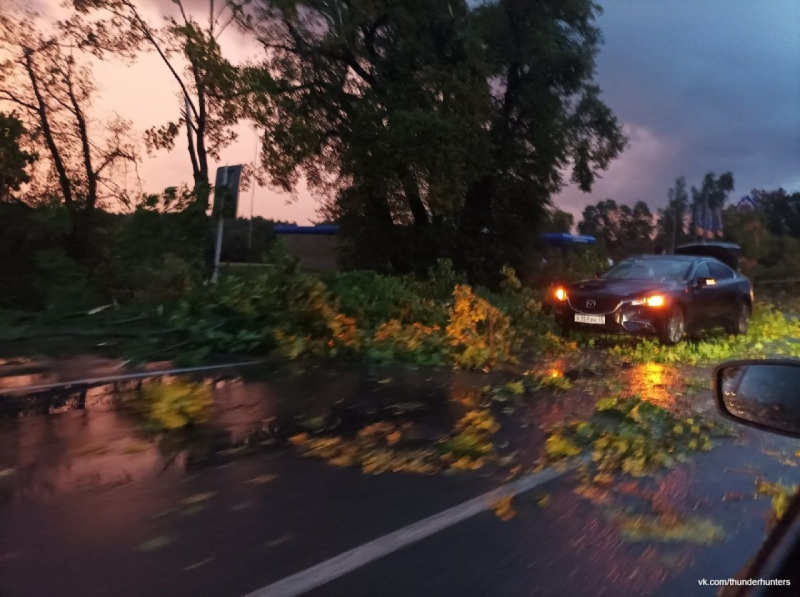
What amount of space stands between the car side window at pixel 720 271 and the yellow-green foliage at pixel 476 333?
457 cm

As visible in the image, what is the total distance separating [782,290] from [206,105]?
21.5 meters

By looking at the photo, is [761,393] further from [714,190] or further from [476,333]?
[714,190]

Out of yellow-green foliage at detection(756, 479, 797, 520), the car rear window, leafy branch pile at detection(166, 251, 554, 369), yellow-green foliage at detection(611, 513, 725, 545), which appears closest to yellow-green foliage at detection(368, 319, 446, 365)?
leafy branch pile at detection(166, 251, 554, 369)

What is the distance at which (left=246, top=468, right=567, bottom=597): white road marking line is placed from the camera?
3.29 meters

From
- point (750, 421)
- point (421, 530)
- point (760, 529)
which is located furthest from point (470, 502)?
point (750, 421)

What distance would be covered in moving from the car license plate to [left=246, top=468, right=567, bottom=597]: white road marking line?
744cm

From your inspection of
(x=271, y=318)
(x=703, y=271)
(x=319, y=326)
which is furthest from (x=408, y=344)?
(x=703, y=271)

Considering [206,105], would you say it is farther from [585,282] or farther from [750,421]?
[750,421]

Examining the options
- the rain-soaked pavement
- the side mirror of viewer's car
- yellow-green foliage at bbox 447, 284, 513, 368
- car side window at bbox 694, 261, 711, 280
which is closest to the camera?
the side mirror of viewer's car

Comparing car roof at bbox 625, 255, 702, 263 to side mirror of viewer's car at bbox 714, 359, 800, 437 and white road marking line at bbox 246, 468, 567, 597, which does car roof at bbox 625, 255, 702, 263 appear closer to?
white road marking line at bbox 246, 468, 567, 597

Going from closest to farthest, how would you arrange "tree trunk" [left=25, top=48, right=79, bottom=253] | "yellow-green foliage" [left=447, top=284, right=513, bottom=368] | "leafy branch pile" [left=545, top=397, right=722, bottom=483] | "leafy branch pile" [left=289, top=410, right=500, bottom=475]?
1. "leafy branch pile" [left=289, top=410, right=500, bottom=475]
2. "leafy branch pile" [left=545, top=397, right=722, bottom=483]
3. "yellow-green foliage" [left=447, top=284, right=513, bottom=368]
4. "tree trunk" [left=25, top=48, right=79, bottom=253]

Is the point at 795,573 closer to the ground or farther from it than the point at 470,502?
farther from it

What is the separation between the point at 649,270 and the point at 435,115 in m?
7.80

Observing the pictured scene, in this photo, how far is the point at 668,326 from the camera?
38.4 ft
